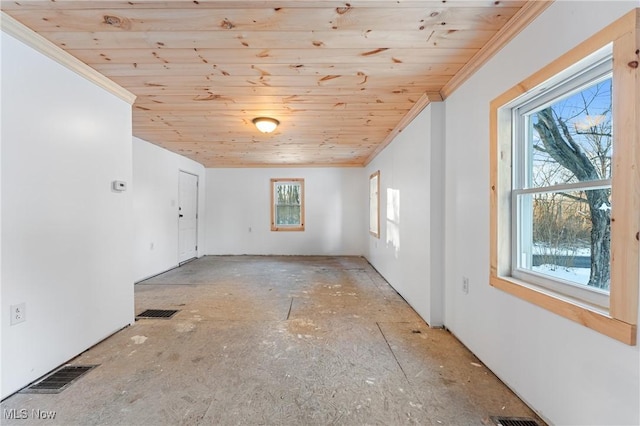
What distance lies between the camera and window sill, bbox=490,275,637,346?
41.0 inches

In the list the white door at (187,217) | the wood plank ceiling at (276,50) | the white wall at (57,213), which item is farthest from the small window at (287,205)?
the white wall at (57,213)

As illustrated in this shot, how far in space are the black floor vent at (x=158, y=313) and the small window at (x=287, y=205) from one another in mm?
3821

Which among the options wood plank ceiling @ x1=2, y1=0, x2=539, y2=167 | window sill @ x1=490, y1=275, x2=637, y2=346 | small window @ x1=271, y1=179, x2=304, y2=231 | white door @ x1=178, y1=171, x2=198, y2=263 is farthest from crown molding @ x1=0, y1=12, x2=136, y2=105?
small window @ x1=271, y1=179, x2=304, y2=231

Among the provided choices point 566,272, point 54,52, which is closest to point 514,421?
point 566,272

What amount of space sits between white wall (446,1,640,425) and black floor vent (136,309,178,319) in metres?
2.95

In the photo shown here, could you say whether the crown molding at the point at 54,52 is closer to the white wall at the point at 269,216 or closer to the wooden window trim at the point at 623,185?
the wooden window trim at the point at 623,185

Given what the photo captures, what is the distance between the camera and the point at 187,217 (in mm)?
5883

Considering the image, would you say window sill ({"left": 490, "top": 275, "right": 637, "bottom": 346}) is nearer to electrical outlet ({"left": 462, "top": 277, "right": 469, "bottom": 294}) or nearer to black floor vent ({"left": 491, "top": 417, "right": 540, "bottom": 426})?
electrical outlet ({"left": 462, "top": 277, "right": 469, "bottom": 294})

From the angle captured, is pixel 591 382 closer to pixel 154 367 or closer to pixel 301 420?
pixel 301 420

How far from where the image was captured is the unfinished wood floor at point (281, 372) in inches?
59.2

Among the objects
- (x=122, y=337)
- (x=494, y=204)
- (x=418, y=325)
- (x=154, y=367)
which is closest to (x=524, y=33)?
(x=494, y=204)

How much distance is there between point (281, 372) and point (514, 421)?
55.4 inches

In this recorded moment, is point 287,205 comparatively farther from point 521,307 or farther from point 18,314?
point 521,307

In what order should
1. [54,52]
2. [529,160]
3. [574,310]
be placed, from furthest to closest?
[54,52], [529,160], [574,310]
